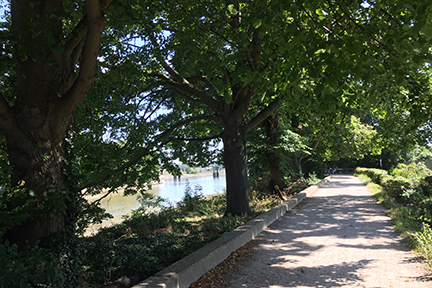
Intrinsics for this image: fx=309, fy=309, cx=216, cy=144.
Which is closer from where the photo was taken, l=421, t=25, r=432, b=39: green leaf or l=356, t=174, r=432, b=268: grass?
l=421, t=25, r=432, b=39: green leaf

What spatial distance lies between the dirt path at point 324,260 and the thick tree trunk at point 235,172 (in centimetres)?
121

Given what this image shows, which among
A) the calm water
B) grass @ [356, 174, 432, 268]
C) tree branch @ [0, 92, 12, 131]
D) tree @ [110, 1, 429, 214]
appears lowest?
the calm water

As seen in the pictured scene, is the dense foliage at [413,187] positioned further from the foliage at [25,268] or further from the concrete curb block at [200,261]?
the foliage at [25,268]

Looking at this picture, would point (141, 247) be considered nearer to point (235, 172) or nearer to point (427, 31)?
point (235, 172)

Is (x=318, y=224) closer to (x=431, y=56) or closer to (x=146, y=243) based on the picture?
(x=146, y=243)

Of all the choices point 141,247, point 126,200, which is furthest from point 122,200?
point 141,247

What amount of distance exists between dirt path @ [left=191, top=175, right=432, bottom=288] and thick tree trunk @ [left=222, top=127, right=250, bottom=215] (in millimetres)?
1205

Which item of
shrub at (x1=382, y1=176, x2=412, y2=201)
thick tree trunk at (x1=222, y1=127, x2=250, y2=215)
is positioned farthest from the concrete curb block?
shrub at (x1=382, y1=176, x2=412, y2=201)

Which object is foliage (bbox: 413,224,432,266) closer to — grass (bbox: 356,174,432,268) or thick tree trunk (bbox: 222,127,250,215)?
grass (bbox: 356,174,432,268)

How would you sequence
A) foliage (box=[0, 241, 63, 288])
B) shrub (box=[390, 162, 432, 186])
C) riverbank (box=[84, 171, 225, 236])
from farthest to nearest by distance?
shrub (box=[390, 162, 432, 186]), riverbank (box=[84, 171, 225, 236]), foliage (box=[0, 241, 63, 288])

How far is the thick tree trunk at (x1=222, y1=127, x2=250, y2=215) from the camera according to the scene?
943 cm

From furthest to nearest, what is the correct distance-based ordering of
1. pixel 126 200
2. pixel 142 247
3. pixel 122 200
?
pixel 122 200
pixel 126 200
pixel 142 247

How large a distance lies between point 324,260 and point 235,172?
434 centimetres

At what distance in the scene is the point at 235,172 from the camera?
31.1ft
